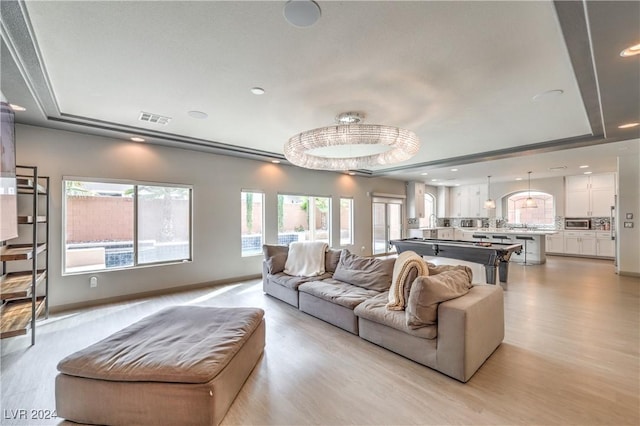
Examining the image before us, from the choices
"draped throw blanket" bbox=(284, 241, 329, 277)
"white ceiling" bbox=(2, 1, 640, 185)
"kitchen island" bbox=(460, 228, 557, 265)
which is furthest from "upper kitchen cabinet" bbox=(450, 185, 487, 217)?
"draped throw blanket" bbox=(284, 241, 329, 277)

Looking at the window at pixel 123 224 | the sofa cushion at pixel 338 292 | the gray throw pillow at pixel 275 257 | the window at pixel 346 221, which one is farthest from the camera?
the window at pixel 346 221

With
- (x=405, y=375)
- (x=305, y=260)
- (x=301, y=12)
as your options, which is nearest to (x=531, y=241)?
(x=305, y=260)

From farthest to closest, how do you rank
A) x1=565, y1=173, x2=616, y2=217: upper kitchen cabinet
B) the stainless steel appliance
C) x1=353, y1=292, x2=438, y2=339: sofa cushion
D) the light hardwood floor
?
the stainless steel appliance
x1=565, y1=173, x2=616, y2=217: upper kitchen cabinet
x1=353, y1=292, x2=438, y2=339: sofa cushion
the light hardwood floor

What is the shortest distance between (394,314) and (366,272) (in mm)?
1088

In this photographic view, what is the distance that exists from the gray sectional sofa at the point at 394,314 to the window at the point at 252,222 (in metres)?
1.76

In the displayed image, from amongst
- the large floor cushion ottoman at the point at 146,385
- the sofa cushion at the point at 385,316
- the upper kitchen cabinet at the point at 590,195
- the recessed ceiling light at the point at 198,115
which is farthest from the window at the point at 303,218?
the upper kitchen cabinet at the point at 590,195

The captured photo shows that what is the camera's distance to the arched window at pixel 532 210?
9.36 meters

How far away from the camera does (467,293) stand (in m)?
2.67

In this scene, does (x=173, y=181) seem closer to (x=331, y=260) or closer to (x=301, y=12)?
(x=331, y=260)

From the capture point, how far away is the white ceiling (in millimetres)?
1804

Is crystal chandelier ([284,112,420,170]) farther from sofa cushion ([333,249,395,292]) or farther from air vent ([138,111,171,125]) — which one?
air vent ([138,111,171,125])

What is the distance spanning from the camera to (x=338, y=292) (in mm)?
3482

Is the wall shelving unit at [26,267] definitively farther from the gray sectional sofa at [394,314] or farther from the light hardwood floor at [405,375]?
the gray sectional sofa at [394,314]

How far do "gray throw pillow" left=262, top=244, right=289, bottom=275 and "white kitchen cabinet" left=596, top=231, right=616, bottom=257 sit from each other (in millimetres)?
9561
